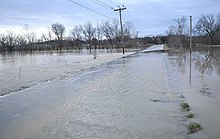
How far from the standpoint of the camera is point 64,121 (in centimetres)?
828

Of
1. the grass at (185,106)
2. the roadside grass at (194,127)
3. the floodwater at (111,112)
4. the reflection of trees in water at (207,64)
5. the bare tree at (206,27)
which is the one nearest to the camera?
the roadside grass at (194,127)

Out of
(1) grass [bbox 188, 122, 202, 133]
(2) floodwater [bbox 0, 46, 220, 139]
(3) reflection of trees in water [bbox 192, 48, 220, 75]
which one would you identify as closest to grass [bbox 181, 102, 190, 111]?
(2) floodwater [bbox 0, 46, 220, 139]

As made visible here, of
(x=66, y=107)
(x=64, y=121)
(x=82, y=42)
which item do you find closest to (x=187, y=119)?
(x=64, y=121)

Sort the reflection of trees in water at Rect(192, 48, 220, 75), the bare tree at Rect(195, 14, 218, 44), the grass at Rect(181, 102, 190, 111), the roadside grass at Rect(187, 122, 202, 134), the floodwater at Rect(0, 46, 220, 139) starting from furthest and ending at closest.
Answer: the bare tree at Rect(195, 14, 218, 44) < the reflection of trees in water at Rect(192, 48, 220, 75) < the grass at Rect(181, 102, 190, 111) < the floodwater at Rect(0, 46, 220, 139) < the roadside grass at Rect(187, 122, 202, 134)

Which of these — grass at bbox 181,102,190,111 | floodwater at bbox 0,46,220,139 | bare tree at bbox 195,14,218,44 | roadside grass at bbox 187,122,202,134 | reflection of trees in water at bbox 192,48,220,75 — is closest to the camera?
roadside grass at bbox 187,122,202,134

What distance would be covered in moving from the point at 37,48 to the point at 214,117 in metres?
132

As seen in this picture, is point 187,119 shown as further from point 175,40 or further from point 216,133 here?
point 175,40

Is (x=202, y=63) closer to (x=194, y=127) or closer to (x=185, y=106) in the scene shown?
(x=185, y=106)

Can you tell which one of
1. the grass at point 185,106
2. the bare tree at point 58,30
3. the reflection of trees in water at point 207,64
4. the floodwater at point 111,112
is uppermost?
the bare tree at point 58,30

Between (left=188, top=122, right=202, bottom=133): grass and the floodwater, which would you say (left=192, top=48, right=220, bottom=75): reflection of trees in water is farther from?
(left=188, top=122, right=202, bottom=133): grass

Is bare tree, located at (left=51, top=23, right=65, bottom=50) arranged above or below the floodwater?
above

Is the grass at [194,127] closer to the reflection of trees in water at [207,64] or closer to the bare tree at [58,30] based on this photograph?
the reflection of trees in water at [207,64]

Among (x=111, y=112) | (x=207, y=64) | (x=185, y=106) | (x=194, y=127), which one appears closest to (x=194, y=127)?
(x=194, y=127)

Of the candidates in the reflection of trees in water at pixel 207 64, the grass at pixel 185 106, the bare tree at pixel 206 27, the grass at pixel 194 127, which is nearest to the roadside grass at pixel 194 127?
the grass at pixel 194 127
